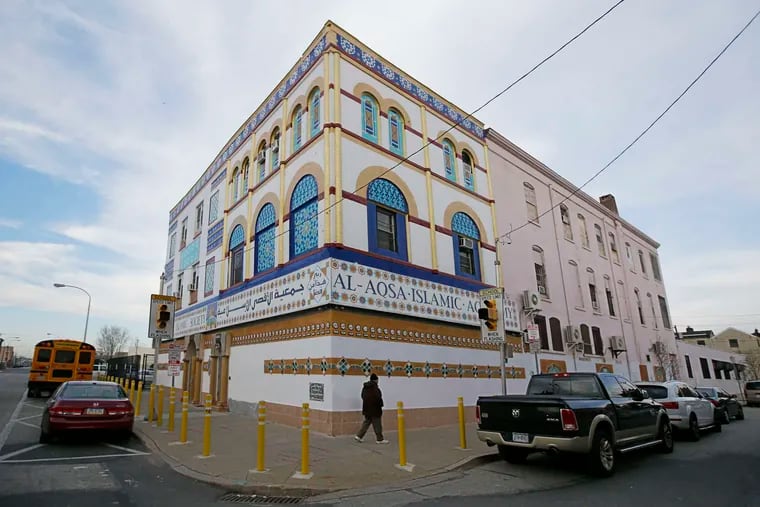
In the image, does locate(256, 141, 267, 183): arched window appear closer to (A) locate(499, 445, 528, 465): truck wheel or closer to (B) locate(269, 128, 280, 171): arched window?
(B) locate(269, 128, 280, 171): arched window

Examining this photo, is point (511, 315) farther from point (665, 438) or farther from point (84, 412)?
point (84, 412)

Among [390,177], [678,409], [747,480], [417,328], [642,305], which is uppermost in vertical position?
[390,177]

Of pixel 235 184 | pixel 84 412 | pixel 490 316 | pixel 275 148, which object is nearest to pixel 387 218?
pixel 490 316

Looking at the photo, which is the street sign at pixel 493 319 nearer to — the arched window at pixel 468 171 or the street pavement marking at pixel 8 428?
the arched window at pixel 468 171

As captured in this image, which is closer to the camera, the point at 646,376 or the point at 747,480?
the point at 747,480

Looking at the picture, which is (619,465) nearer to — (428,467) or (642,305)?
(428,467)

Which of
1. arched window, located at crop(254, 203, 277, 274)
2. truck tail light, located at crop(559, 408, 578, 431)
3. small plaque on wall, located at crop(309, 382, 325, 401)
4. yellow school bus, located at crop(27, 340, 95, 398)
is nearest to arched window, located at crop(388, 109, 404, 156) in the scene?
arched window, located at crop(254, 203, 277, 274)

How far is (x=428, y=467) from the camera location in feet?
26.9

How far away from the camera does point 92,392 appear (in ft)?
36.3

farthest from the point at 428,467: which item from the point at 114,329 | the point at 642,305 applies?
the point at 114,329

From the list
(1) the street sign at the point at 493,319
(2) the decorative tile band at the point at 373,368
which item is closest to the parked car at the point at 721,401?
(2) the decorative tile band at the point at 373,368

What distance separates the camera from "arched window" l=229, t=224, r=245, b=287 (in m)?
18.2

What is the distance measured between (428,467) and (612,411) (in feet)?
11.4

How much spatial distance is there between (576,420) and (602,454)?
94cm
